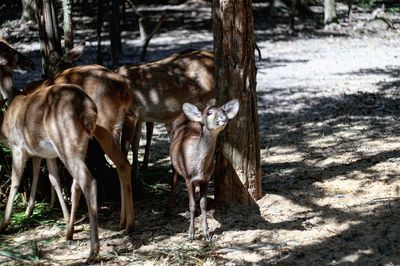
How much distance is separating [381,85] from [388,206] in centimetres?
774

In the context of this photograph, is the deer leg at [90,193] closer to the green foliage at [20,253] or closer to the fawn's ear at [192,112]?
the green foliage at [20,253]

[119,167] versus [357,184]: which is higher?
[119,167]

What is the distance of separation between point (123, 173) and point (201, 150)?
0.86 metres

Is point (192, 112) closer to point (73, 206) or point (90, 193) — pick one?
point (90, 193)

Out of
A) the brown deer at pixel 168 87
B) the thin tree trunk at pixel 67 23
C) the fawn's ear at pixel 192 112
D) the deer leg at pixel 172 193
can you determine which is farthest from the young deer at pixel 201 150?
the thin tree trunk at pixel 67 23

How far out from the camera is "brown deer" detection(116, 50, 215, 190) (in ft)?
26.5

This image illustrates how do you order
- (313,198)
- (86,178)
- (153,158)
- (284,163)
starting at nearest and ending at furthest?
(86,178), (313,198), (284,163), (153,158)

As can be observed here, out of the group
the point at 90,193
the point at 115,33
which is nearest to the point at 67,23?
the point at 90,193

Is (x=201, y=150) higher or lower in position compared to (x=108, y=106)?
lower

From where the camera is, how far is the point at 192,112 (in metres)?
5.73

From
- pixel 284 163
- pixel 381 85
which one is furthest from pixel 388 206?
pixel 381 85

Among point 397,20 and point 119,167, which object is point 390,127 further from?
point 397,20

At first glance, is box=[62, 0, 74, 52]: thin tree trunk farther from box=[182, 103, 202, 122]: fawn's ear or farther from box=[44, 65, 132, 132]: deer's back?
box=[182, 103, 202, 122]: fawn's ear

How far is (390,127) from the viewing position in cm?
943
